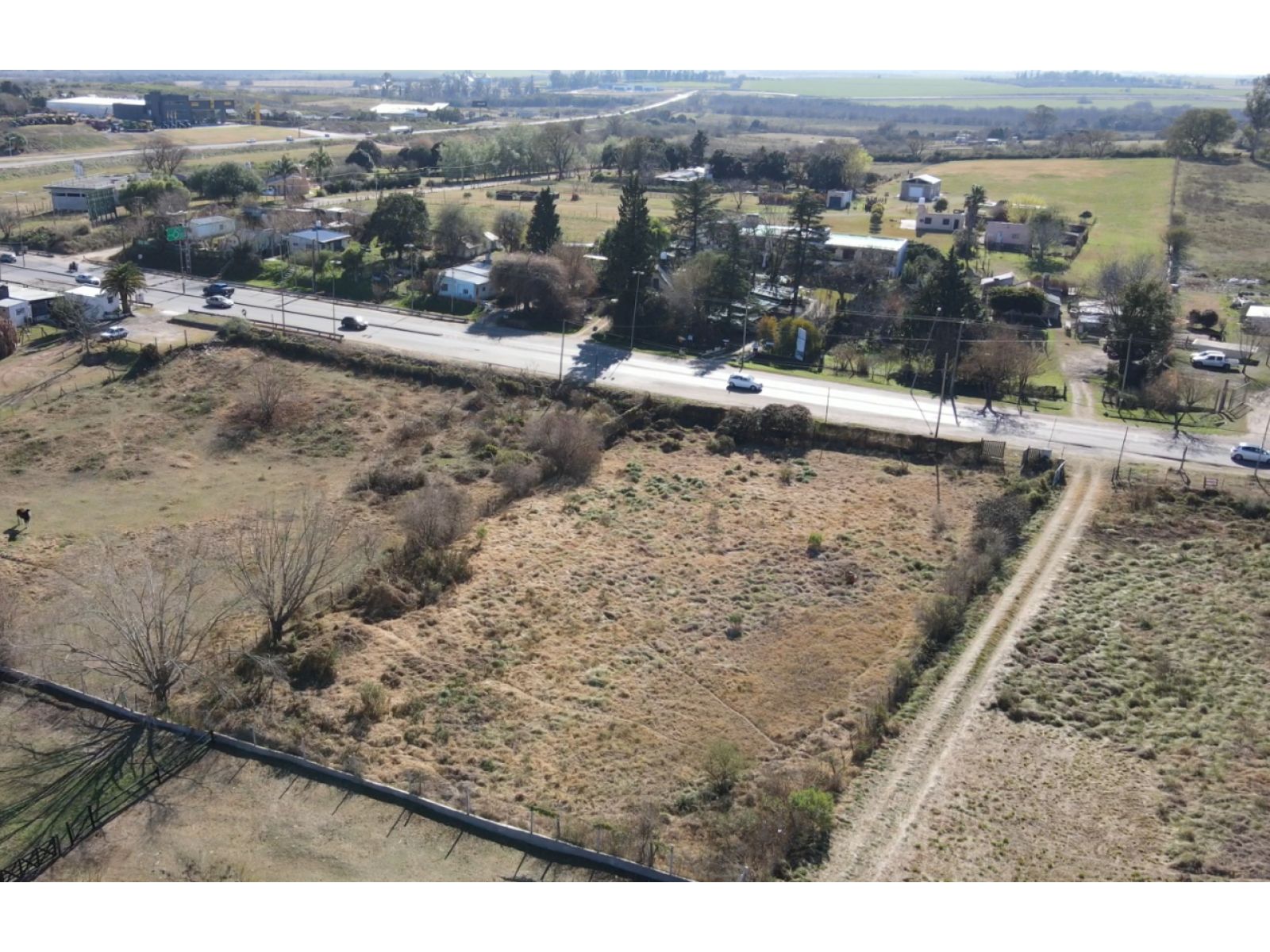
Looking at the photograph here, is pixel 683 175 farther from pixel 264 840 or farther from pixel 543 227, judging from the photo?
pixel 264 840

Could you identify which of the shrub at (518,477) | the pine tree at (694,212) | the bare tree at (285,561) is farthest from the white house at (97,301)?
the pine tree at (694,212)

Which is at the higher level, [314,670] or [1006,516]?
[1006,516]

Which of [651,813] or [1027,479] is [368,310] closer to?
[1027,479]

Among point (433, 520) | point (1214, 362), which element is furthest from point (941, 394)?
point (433, 520)

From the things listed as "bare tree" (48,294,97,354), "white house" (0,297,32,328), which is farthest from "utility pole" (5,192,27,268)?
"bare tree" (48,294,97,354)

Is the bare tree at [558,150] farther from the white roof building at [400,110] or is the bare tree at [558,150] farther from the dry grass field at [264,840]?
the dry grass field at [264,840]
